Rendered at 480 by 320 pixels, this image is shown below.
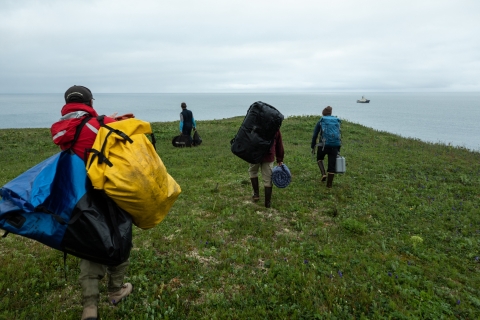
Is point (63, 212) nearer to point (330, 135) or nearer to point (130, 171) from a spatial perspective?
point (130, 171)

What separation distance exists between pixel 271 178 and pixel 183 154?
8.99 metres

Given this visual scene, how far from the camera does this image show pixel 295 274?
504 cm

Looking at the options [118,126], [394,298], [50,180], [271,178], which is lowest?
[394,298]

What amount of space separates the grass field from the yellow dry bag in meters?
1.72

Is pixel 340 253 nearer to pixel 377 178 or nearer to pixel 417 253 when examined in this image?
pixel 417 253

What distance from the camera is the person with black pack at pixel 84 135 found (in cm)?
340

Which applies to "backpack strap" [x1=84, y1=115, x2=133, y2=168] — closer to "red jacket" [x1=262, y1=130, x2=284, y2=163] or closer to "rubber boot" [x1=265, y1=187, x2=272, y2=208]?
"red jacket" [x1=262, y1=130, x2=284, y2=163]

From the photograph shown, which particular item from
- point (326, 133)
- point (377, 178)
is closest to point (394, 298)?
point (326, 133)

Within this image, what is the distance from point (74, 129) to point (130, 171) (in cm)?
90

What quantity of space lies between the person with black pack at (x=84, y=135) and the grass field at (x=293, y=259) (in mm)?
497

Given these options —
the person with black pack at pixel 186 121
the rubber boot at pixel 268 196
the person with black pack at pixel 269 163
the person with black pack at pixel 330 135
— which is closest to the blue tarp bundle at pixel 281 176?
the person with black pack at pixel 269 163

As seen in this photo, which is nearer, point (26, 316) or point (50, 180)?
point (50, 180)

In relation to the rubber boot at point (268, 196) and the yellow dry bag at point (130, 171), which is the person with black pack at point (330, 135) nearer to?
the rubber boot at point (268, 196)

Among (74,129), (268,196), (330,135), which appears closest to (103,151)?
(74,129)
